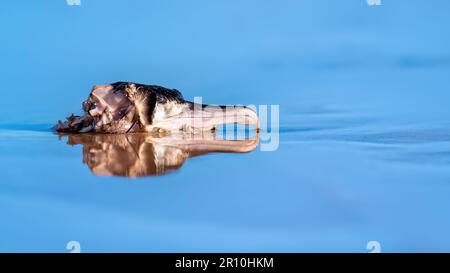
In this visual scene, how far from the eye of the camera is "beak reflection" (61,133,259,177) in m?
4.05

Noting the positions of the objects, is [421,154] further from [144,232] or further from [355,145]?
[144,232]

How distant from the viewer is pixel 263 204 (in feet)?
10.8

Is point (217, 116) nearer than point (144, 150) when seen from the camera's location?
No

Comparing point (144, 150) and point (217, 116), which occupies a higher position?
point (217, 116)

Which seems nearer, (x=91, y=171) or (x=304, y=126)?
(x=91, y=171)

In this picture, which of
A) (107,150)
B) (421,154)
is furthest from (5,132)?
(421,154)

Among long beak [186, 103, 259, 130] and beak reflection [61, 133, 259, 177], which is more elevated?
long beak [186, 103, 259, 130]

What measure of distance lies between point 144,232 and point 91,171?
3.90 feet

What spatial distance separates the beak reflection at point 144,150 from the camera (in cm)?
405

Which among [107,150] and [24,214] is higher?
[107,150]

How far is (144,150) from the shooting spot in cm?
470

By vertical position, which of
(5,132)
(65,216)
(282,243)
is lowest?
(282,243)

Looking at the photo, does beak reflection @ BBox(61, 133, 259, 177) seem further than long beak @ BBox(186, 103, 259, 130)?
No

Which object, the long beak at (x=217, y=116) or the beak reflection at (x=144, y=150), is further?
the long beak at (x=217, y=116)
